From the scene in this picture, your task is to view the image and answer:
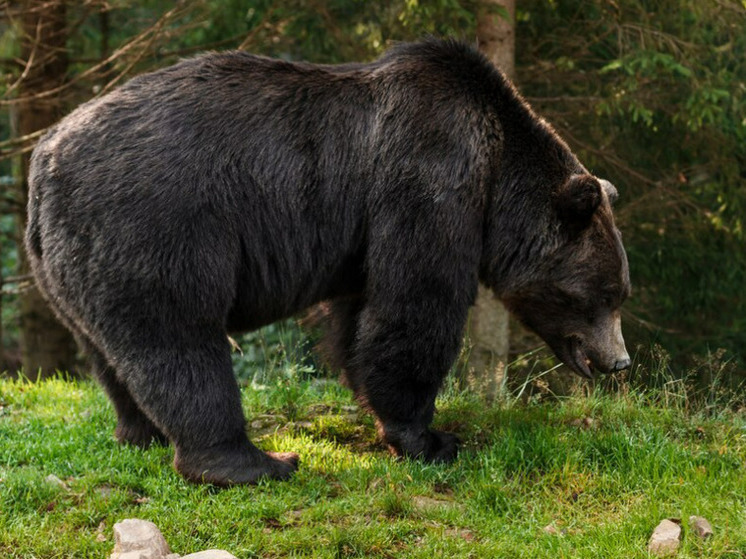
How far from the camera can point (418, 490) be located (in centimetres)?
528

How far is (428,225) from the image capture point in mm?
5617

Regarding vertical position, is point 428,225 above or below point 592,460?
above

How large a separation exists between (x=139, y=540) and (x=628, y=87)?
6421 millimetres

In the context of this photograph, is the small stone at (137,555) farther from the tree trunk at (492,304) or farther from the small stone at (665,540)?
the tree trunk at (492,304)

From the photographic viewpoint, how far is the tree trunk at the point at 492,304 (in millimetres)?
9094

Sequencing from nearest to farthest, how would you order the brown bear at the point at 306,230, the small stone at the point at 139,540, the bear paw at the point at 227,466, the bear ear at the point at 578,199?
the small stone at the point at 139,540, the brown bear at the point at 306,230, the bear paw at the point at 227,466, the bear ear at the point at 578,199

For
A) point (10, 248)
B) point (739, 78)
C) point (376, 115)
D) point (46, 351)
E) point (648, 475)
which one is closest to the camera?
point (648, 475)

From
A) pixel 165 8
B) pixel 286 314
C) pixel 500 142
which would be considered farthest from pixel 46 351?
pixel 500 142

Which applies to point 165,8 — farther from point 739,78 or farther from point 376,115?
point 376,115

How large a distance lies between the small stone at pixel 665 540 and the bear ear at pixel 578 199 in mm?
2026

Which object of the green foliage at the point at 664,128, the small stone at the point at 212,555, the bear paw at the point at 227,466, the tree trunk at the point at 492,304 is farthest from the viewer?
the green foliage at the point at 664,128

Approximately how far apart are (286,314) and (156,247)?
3.50 ft

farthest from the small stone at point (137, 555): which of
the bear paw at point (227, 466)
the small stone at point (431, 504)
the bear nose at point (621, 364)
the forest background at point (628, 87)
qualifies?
the forest background at point (628, 87)

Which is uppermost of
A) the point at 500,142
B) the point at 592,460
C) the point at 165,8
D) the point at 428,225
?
the point at 165,8
